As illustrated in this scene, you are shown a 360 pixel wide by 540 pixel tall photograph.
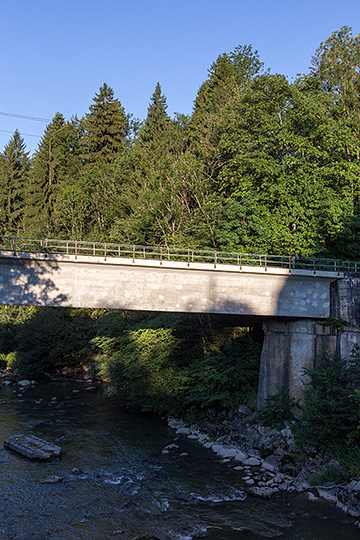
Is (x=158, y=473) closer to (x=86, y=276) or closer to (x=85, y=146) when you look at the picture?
(x=86, y=276)

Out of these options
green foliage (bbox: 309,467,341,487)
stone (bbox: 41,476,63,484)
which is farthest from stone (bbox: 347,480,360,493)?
stone (bbox: 41,476,63,484)

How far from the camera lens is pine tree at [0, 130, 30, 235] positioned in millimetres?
69875

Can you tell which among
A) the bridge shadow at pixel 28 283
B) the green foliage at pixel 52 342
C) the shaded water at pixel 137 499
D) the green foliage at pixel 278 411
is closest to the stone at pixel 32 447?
the shaded water at pixel 137 499

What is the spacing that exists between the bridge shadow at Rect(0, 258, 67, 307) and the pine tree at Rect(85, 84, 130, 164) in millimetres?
44078

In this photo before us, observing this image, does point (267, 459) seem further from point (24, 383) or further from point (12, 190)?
point (12, 190)

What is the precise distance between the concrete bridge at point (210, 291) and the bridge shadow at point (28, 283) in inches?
1.9

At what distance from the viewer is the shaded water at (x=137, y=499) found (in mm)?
17562

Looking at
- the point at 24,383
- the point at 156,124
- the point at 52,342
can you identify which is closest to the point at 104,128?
the point at 156,124

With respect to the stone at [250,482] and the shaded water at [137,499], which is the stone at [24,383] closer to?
the shaded water at [137,499]

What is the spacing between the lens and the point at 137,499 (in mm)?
20125

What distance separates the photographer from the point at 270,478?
22.8 meters

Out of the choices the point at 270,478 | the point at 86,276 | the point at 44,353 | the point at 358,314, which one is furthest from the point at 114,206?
the point at 270,478

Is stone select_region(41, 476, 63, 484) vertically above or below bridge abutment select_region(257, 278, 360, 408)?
below

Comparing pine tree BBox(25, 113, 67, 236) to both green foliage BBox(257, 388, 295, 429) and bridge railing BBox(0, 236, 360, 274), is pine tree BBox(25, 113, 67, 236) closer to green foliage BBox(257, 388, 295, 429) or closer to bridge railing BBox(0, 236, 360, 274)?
bridge railing BBox(0, 236, 360, 274)
